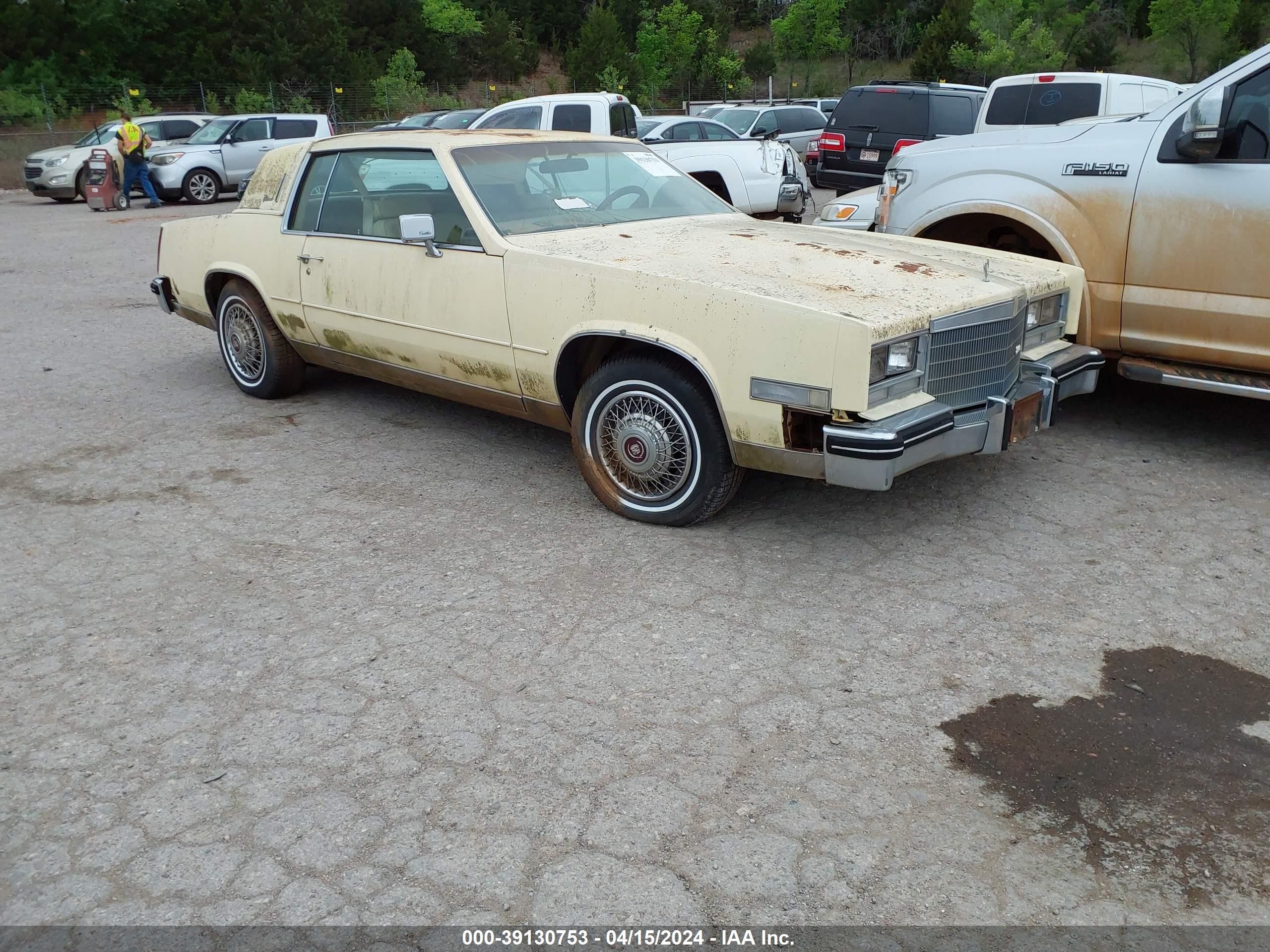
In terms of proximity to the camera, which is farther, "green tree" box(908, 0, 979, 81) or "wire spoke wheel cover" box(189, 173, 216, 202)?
"green tree" box(908, 0, 979, 81)

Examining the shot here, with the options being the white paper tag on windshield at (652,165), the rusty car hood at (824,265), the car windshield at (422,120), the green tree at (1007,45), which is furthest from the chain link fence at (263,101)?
the rusty car hood at (824,265)

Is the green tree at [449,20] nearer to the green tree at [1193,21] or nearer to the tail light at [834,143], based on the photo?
the green tree at [1193,21]

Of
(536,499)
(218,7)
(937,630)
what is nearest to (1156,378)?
(937,630)

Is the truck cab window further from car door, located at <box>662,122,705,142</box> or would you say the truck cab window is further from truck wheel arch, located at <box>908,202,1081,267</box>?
truck wheel arch, located at <box>908,202,1081,267</box>

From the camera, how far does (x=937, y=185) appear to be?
624cm

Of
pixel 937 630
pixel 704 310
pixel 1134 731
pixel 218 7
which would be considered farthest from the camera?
pixel 218 7

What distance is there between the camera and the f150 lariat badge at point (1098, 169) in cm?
542

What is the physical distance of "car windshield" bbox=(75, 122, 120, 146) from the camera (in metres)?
21.5

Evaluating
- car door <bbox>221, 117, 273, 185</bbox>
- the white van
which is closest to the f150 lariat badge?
the white van

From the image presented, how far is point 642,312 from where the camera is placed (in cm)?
433

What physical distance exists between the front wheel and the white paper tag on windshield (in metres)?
1.77

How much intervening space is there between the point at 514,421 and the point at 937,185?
2.85 m

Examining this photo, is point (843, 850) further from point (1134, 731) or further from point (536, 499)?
point (536, 499)

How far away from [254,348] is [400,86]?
4363cm
